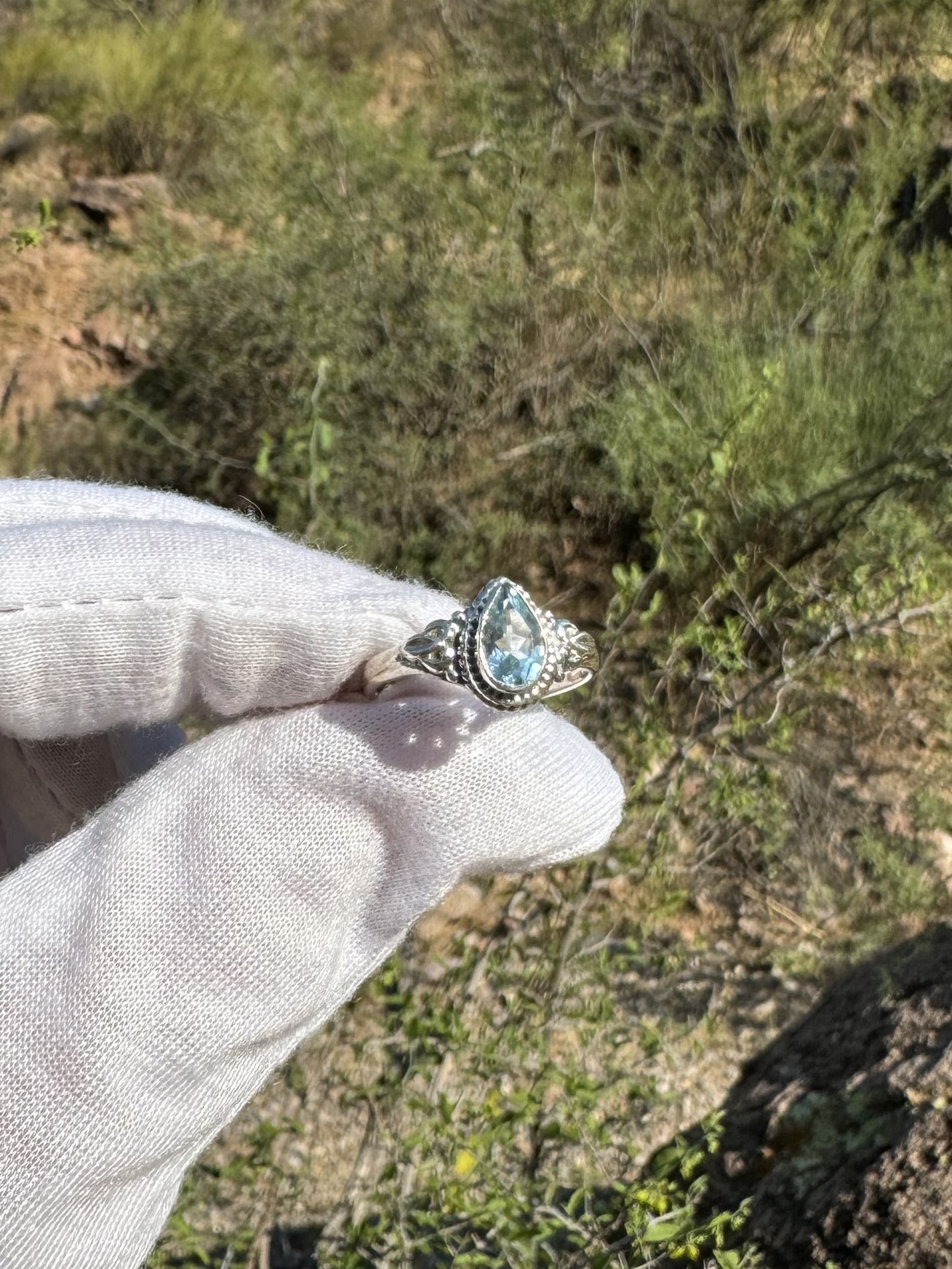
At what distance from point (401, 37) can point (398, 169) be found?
74.8 inches

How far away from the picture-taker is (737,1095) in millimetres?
2041

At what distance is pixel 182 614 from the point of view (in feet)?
2.88

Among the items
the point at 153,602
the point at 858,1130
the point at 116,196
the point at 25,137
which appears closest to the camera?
the point at 153,602

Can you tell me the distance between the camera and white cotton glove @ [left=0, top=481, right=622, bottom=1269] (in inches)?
32.0

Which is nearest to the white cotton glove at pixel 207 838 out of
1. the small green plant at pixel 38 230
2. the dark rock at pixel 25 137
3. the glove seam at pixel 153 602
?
the glove seam at pixel 153 602

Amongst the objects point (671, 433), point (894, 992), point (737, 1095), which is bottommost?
point (737, 1095)

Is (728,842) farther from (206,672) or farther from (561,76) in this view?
(561,76)

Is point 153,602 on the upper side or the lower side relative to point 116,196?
upper

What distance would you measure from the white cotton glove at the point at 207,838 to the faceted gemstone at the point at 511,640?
0.27 feet

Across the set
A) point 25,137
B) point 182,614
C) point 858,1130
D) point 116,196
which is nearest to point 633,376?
point 858,1130

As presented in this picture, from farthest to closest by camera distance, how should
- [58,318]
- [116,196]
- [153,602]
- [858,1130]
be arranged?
[116,196], [58,318], [858,1130], [153,602]

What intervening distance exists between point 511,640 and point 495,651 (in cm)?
2

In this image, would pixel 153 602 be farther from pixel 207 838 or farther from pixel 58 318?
pixel 58 318

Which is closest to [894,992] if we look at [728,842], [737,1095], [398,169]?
[737,1095]
